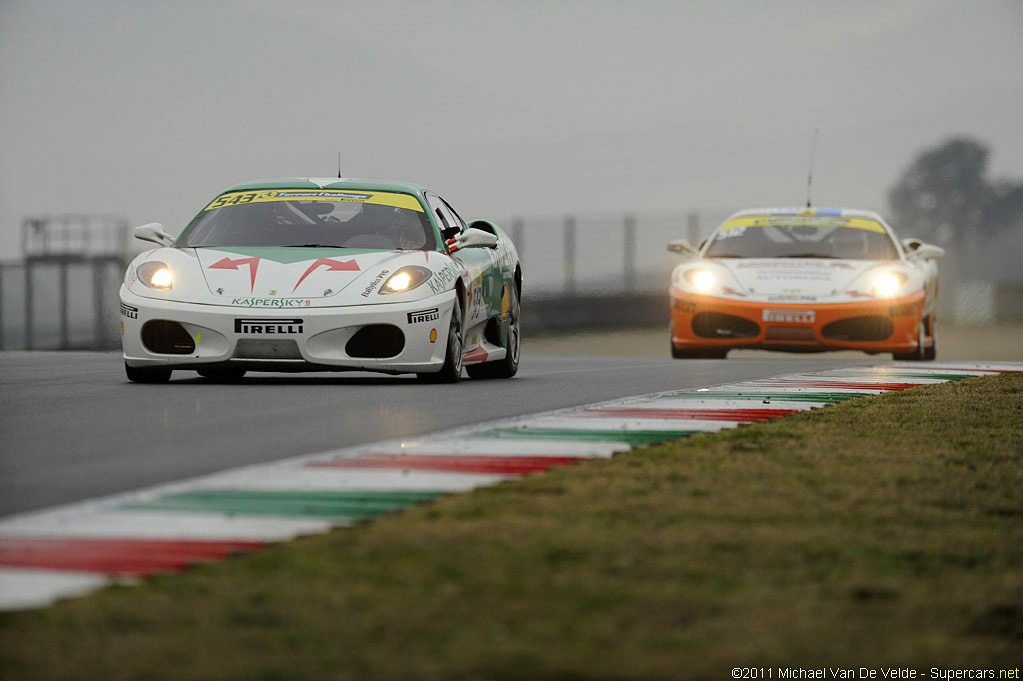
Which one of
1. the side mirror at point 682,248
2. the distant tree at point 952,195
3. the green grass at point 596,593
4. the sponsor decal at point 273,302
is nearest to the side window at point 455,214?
the sponsor decal at point 273,302

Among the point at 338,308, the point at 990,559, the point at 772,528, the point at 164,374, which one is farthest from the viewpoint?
the point at 164,374

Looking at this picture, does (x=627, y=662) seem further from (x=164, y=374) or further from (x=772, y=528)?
(x=164, y=374)

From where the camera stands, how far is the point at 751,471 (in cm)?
666

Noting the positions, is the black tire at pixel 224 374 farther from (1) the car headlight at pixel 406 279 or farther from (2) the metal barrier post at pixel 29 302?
(2) the metal barrier post at pixel 29 302

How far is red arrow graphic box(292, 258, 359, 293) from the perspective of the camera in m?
11.1

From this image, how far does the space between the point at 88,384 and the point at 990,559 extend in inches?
304

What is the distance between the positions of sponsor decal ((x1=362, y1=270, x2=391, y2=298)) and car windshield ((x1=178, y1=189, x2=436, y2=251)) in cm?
65

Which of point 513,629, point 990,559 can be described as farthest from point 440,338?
point 513,629

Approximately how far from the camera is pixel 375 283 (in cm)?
1102

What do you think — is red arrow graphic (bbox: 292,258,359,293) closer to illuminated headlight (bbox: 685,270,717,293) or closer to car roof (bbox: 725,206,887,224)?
illuminated headlight (bbox: 685,270,717,293)

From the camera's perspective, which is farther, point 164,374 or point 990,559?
point 164,374

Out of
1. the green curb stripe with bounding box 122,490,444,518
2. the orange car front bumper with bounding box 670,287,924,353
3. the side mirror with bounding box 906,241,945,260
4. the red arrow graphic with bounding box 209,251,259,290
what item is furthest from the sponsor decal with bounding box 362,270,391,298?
the side mirror with bounding box 906,241,945,260

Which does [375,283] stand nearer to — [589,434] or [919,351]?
[589,434]

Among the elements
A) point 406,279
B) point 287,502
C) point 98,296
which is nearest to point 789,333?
point 406,279
